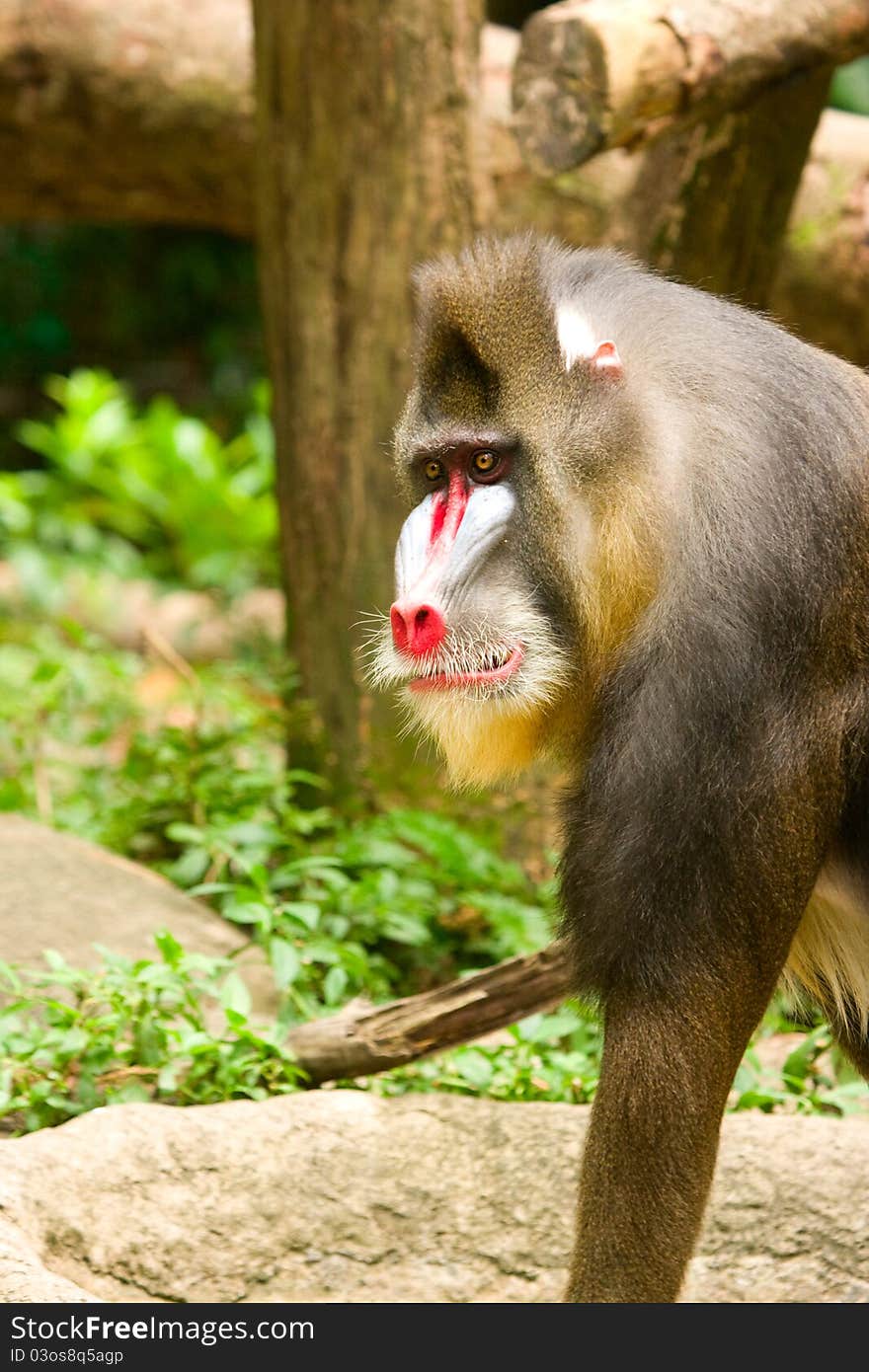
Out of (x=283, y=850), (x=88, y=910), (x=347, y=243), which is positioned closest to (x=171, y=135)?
(x=347, y=243)

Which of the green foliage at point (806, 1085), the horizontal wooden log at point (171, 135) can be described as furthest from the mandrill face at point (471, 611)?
the horizontal wooden log at point (171, 135)

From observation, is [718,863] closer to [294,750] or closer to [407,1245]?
[407,1245]

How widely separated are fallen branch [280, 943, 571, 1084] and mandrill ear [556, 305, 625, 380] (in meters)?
1.32

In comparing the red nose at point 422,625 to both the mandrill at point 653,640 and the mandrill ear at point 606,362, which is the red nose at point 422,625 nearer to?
the mandrill at point 653,640

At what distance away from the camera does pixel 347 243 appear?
16.2 ft

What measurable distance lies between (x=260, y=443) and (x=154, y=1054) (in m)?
6.51

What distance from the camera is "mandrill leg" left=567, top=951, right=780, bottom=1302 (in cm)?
265

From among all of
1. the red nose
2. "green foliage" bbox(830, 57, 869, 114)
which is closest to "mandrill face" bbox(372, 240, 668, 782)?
the red nose

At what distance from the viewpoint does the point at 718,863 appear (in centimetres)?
264

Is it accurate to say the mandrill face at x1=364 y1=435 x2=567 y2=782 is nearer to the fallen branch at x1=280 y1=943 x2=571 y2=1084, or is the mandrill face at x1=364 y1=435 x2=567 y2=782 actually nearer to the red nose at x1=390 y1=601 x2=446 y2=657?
the red nose at x1=390 y1=601 x2=446 y2=657

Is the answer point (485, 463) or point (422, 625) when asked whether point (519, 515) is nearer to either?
point (485, 463)

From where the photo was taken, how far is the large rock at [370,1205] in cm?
321

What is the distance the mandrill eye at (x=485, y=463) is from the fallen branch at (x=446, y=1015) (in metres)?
1.16

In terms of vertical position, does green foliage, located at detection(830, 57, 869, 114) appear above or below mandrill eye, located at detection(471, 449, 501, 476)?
above
